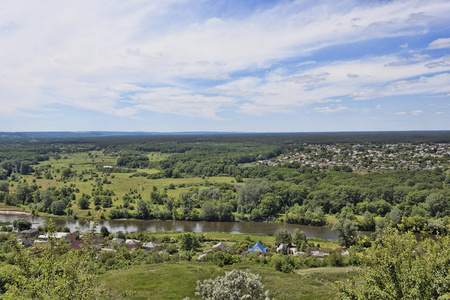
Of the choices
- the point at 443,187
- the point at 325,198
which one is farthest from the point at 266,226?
the point at 443,187

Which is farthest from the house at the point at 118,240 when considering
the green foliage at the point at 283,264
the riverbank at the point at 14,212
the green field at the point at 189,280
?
the riverbank at the point at 14,212

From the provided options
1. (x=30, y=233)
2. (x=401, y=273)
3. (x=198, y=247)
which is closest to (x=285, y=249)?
(x=198, y=247)

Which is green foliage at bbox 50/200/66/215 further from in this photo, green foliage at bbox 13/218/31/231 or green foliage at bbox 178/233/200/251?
green foliage at bbox 178/233/200/251

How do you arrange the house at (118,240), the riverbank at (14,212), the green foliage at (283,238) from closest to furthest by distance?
the house at (118,240) → the green foliage at (283,238) → the riverbank at (14,212)

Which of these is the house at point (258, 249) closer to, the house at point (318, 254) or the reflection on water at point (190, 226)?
the house at point (318, 254)

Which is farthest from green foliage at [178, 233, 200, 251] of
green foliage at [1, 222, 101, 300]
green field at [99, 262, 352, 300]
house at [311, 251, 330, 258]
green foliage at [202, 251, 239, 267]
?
green foliage at [1, 222, 101, 300]

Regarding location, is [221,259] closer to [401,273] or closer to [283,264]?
[283,264]
